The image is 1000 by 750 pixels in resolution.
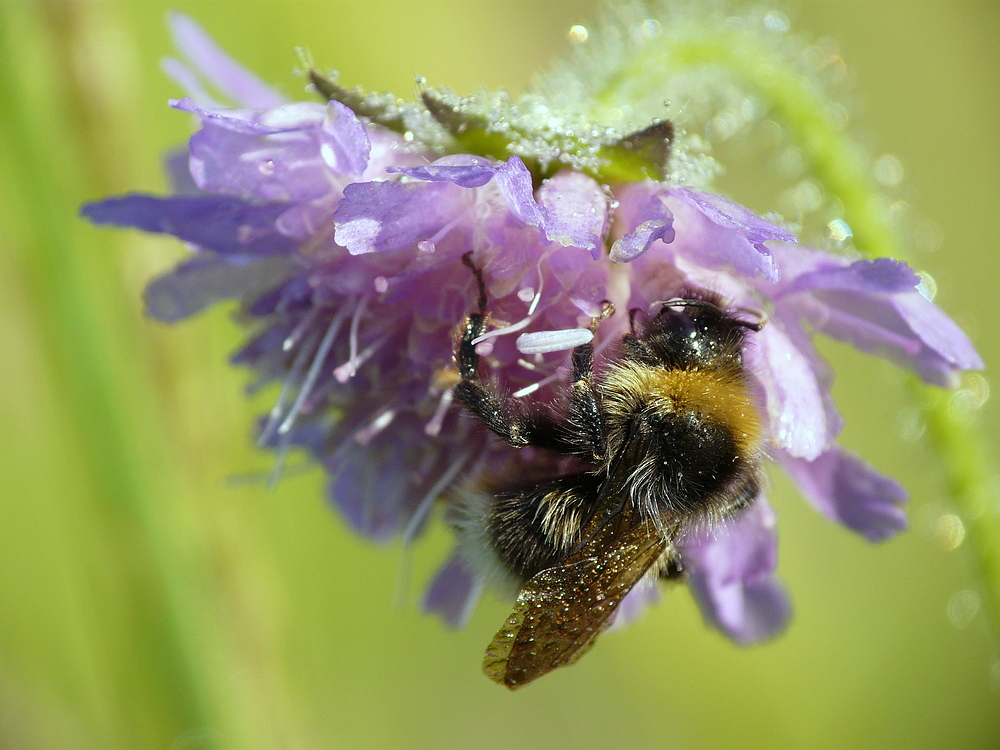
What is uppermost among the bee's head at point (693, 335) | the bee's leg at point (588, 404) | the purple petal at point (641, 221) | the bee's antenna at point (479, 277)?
the purple petal at point (641, 221)

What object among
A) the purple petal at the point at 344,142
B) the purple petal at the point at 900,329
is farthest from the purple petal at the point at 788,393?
the purple petal at the point at 344,142

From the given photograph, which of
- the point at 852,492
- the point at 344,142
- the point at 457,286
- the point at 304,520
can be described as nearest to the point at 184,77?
the point at 344,142

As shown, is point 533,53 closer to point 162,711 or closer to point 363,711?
point 363,711

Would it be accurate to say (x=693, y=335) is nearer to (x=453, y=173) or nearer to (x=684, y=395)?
(x=684, y=395)

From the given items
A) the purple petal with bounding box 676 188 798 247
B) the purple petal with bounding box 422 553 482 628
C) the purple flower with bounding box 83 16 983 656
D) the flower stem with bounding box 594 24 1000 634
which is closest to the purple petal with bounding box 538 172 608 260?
the purple flower with bounding box 83 16 983 656

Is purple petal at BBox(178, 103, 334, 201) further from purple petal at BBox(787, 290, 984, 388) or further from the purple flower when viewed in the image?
purple petal at BBox(787, 290, 984, 388)

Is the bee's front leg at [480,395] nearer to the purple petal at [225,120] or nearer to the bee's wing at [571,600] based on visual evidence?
the bee's wing at [571,600]
